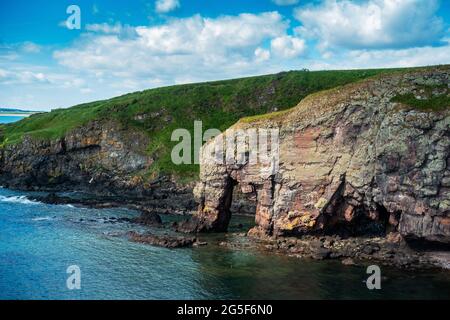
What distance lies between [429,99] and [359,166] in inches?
426

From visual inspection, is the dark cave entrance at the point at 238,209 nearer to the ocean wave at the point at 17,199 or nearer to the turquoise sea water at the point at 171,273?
the turquoise sea water at the point at 171,273

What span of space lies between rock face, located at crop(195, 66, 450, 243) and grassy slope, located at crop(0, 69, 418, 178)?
4870 centimetres

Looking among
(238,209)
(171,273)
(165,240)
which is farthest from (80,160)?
(171,273)

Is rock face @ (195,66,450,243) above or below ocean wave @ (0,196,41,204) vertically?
above

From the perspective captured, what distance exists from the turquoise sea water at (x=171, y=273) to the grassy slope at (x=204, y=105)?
48605 mm

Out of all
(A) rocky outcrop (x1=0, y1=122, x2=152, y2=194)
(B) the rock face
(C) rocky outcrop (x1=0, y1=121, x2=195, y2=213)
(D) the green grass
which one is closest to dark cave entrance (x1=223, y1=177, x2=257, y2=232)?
(B) the rock face

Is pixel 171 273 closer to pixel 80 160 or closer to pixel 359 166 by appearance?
pixel 359 166

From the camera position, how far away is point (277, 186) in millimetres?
59875

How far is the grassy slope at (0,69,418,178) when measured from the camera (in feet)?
369

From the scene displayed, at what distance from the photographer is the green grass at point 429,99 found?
50062 mm

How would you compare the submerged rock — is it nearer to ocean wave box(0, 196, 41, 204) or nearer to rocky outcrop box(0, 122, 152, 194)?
ocean wave box(0, 196, 41, 204)

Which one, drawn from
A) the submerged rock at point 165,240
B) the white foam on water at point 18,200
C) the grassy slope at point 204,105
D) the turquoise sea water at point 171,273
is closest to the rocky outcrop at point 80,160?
the grassy slope at point 204,105

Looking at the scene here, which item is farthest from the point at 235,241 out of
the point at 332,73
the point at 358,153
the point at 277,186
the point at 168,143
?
the point at 332,73

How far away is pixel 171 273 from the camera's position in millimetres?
47156
